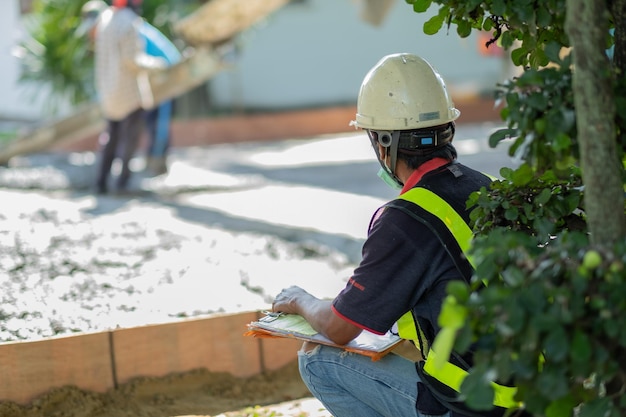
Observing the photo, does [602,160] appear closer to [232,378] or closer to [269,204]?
[232,378]

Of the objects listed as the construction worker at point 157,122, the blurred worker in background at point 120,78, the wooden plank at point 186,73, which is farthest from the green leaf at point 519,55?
the construction worker at point 157,122

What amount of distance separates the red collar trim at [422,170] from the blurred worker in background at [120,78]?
656 centimetres

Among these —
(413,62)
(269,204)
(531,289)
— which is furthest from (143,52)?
(531,289)

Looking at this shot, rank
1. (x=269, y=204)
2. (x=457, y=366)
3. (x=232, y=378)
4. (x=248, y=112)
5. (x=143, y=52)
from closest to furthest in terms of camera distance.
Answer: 1. (x=457, y=366)
2. (x=232, y=378)
3. (x=269, y=204)
4. (x=143, y=52)
5. (x=248, y=112)

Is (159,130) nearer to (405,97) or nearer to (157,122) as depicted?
(157,122)

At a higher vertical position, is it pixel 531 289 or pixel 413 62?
pixel 413 62

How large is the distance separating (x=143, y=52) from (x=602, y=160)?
320 inches

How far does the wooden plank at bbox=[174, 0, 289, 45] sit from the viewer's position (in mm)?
9359

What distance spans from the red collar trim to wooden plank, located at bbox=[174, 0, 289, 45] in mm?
6356

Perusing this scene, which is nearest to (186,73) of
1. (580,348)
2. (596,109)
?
(596,109)

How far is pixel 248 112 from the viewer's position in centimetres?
1689

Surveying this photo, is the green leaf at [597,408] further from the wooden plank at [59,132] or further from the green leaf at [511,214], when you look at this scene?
Result: the wooden plank at [59,132]

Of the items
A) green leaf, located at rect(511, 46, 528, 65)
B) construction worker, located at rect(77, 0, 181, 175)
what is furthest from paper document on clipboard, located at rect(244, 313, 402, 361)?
construction worker, located at rect(77, 0, 181, 175)

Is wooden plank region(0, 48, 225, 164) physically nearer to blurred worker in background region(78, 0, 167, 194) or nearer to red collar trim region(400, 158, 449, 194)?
blurred worker in background region(78, 0, 167, 194)
